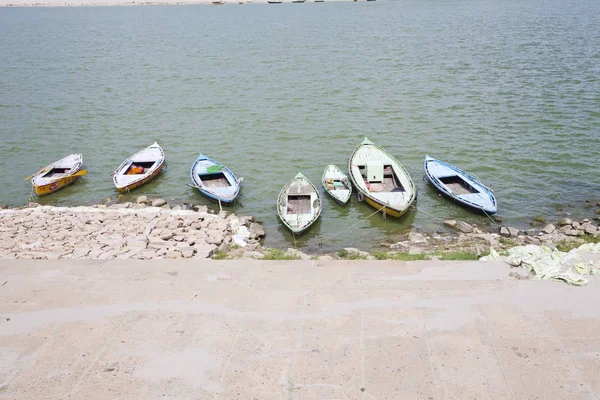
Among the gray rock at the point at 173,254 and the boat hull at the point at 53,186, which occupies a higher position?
the gray rock at the point at 173,254

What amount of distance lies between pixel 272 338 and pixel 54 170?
17717 mm

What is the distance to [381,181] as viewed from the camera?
2016cm

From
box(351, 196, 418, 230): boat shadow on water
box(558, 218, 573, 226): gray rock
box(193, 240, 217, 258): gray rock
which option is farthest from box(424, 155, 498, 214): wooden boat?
box(193, 240, 217, 258): gray rock

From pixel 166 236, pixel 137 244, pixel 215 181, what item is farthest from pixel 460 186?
pixel 137 244

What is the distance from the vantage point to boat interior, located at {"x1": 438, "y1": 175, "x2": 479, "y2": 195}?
19.7 meters

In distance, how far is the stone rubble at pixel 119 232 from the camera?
13625mm

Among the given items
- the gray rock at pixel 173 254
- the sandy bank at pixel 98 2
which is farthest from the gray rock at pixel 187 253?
the sandy bank at pixel 98 2

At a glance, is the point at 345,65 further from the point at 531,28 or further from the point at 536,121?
the point at 531,28

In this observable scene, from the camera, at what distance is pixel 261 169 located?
76.6 ft

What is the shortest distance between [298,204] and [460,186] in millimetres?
6511

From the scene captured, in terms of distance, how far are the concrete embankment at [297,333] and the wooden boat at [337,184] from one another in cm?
802

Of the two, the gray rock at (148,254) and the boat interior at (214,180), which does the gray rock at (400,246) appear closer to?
the boat interior at (214,180)

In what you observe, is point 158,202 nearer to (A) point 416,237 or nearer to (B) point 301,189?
(B) point 301,189

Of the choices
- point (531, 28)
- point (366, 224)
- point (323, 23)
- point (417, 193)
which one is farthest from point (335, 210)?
point (323, 23)
